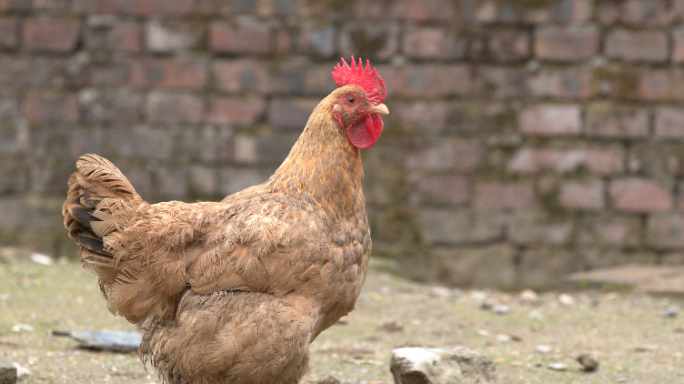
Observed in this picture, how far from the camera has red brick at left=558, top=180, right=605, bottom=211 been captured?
5848mm

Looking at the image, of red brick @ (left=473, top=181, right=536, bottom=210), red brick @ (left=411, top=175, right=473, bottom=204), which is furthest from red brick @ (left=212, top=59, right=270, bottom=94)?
red brick @ (left=473, top=181, right=536, bottom=210)

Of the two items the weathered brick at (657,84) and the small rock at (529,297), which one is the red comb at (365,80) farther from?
the weathered brick at (657,84)

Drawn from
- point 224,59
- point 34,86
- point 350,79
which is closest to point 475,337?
point 350,79

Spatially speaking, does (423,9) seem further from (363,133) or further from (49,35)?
(49,35)

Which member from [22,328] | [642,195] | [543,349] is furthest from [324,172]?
[642,195]

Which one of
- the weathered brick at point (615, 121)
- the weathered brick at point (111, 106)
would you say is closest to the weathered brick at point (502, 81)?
the weathered brick at point (615, 121)

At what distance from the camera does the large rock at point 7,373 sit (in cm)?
305

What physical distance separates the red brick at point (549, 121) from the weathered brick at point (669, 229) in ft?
3.11

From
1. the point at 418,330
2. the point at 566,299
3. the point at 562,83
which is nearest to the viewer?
the point at 418,330

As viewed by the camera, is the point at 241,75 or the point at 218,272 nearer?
the point at 218,272

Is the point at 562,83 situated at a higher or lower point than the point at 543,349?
higher

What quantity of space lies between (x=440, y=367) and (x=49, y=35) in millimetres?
4311

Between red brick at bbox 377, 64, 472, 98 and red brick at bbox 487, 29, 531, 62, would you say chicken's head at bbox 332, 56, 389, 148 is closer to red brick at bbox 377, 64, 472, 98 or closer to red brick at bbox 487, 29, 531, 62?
red brick at bbox 377, 64, 472, 98

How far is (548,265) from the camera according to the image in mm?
5934
